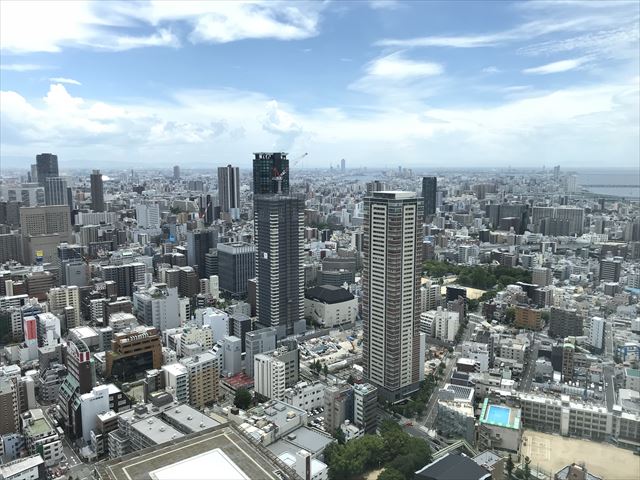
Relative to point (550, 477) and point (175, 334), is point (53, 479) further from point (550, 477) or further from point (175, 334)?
point (550, 477)

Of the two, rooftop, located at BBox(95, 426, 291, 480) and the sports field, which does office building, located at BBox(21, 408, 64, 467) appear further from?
the sports field

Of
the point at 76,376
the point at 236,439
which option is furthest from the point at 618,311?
the point at 76,376

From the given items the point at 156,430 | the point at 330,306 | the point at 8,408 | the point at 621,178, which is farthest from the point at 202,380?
the point at 621,178

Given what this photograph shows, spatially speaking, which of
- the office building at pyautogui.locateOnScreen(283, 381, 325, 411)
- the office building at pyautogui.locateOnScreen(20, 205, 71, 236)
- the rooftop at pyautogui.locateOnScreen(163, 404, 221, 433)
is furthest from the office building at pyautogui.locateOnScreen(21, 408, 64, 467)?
the office building at pyautogui.locateOnScreen(20, 205, 71, 236)

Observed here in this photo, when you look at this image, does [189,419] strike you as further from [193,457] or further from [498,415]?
[498,415]

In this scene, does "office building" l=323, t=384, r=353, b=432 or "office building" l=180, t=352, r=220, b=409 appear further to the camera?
"office building" l=180, t=352, r=220, b=409

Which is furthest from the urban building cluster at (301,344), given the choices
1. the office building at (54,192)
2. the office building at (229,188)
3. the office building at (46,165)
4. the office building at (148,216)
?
the office building at (46,165)

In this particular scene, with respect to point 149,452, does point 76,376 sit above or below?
below
